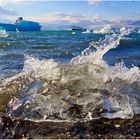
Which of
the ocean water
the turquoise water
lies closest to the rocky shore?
the ocean water

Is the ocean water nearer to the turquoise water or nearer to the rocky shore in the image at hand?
the rocky shore

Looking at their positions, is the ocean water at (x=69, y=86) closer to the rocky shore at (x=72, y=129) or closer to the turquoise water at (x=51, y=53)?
the rocky shore at (x=72, y=129)

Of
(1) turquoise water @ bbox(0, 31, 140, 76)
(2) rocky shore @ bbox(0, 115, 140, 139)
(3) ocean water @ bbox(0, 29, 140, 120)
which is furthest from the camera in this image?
(1) turquoise water @ bbox(0, 31, 140, 76)

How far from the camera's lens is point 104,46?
8531mm

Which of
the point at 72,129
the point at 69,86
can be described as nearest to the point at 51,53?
the point at 69,86

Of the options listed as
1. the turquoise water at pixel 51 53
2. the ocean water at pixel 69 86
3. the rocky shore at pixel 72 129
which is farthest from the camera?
the turquoise water at pixel 51 53

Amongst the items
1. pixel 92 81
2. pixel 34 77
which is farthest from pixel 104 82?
pixel 34 77

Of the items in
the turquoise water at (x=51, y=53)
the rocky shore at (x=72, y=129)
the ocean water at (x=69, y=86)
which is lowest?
the turquoise water at (x=51, y=53)

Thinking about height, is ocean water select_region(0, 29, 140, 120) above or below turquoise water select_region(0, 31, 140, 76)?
above

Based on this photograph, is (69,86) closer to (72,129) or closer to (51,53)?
Result: (72,129)

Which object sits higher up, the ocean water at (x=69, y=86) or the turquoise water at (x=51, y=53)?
the ocean water at (x=69, y=86)

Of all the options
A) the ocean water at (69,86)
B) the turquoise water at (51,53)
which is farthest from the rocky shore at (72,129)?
the turquoise water at (51,53)

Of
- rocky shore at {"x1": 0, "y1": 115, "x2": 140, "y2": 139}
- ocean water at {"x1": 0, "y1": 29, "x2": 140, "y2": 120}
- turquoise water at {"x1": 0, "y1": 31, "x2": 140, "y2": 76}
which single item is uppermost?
ocean water at {"x1": 0, "y1": 29, "x2": 140, "y2": 120}

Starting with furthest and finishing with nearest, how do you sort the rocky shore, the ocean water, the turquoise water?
1. the turquoise water
2. the ocean water
3. the rocky shore
